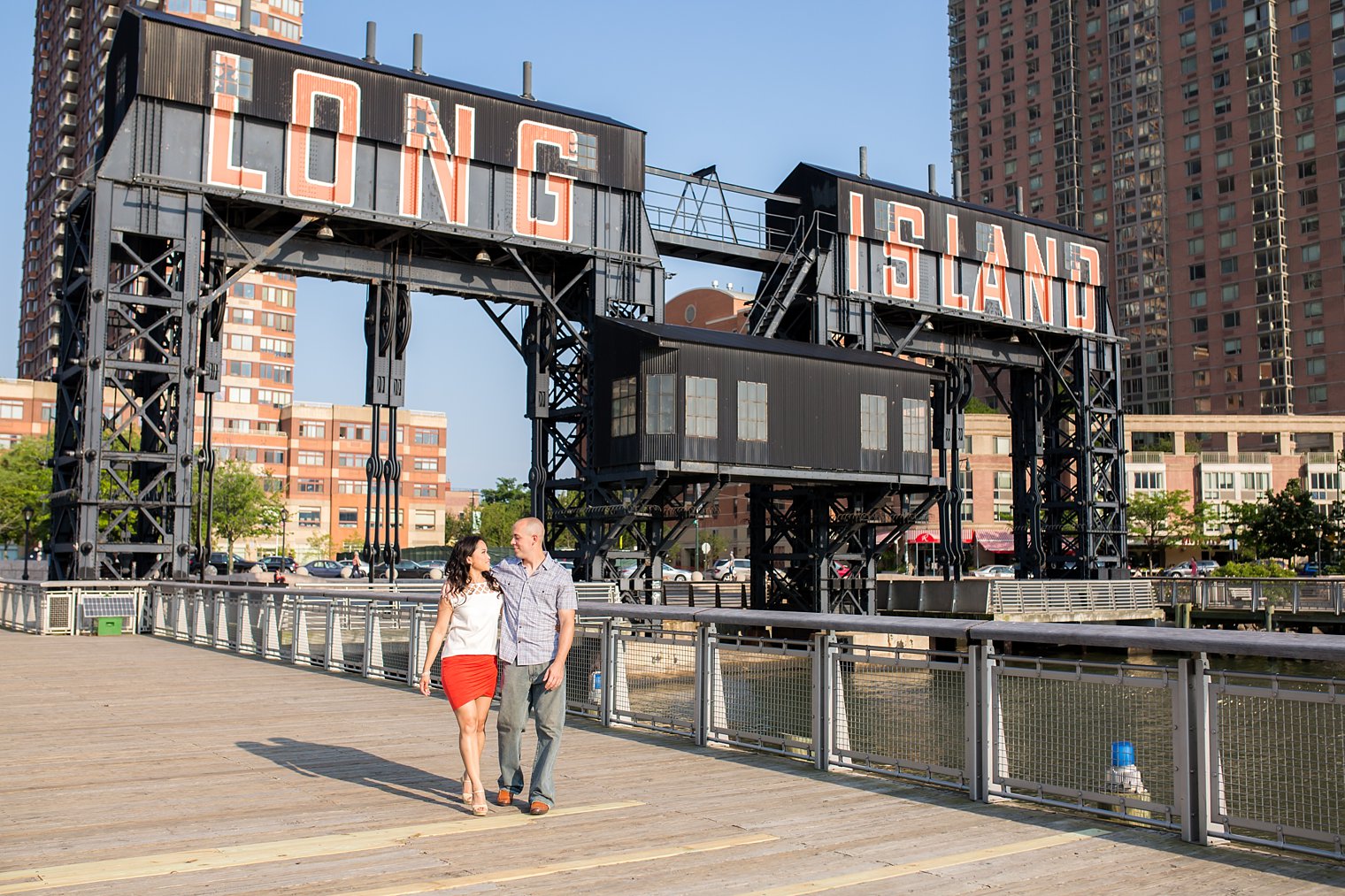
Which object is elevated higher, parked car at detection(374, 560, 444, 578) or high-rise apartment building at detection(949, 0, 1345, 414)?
high-rise apartment building at detection(949, 0, 1345, 414)

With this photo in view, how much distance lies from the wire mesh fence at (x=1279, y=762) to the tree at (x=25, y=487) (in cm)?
8300

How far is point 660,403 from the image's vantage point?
117ft

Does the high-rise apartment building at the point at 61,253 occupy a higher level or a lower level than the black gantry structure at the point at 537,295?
higher

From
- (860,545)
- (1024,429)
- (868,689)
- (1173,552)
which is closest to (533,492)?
(860,545)

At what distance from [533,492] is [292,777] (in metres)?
27.7

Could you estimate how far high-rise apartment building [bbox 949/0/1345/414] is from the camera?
11975 cm

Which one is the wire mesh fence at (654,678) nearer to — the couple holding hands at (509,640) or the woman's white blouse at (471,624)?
the couple holding hands at (509,640)

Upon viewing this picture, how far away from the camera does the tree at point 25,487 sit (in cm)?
8081

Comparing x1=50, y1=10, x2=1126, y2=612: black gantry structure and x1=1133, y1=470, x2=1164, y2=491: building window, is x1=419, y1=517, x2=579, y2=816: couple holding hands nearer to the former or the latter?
x1=50, y1=10, x2=1126, y2=612: black gantry structure

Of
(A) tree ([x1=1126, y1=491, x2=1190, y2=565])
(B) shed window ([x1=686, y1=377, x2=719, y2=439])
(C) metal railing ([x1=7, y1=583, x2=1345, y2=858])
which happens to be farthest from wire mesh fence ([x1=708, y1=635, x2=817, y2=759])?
(A) tree ([x1=1126, y1=491, x2=1190, y2=565])

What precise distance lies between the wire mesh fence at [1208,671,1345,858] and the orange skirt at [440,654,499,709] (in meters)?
4.97

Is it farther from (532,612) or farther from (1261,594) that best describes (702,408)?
(532,612)

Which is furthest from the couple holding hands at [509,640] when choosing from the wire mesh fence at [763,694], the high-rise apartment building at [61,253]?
the high-rise apartment building at [61,253]

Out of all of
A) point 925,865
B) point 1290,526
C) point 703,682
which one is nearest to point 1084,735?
point 925,865
